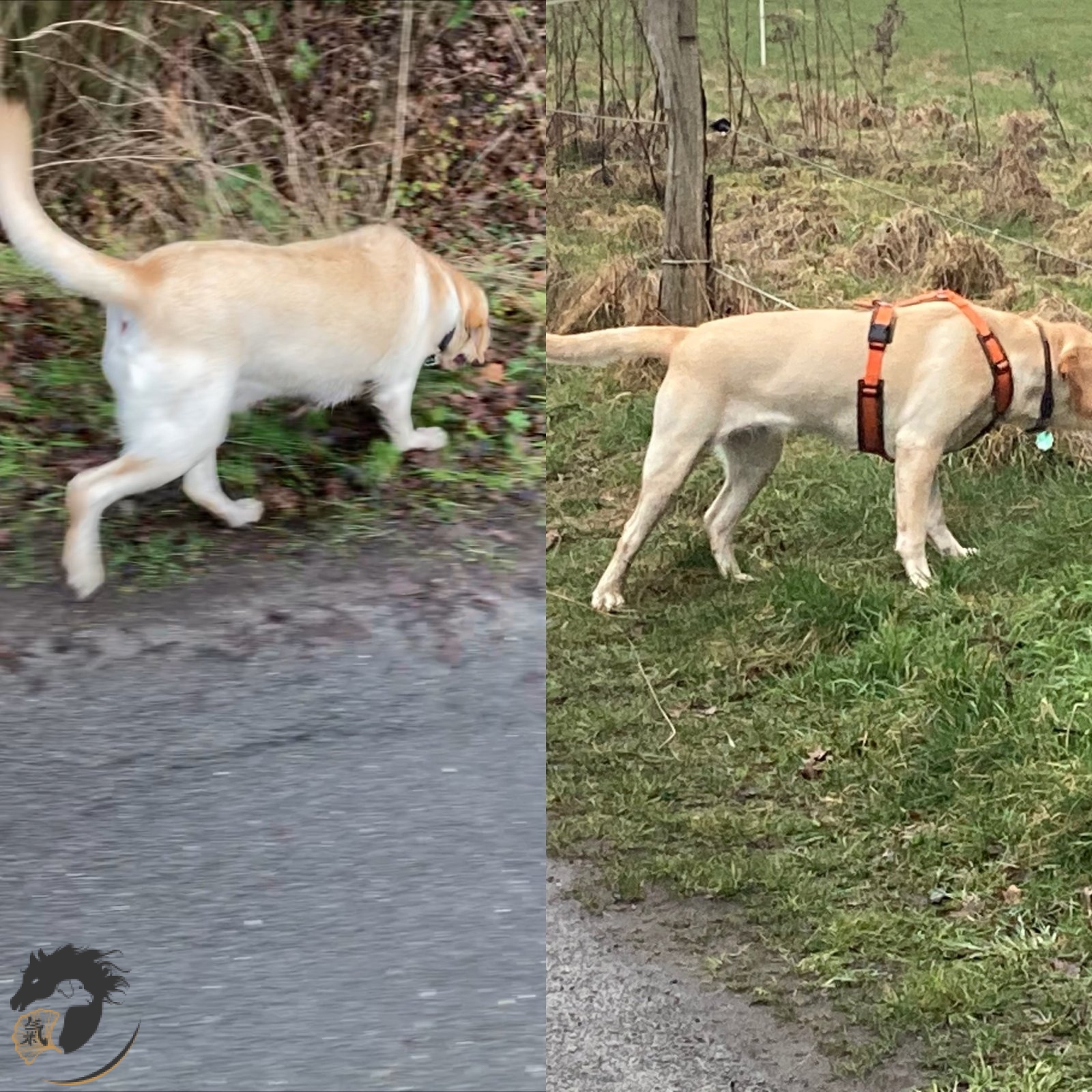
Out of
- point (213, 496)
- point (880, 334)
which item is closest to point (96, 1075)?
point (213, 496)

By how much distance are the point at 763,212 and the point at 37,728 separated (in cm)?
194

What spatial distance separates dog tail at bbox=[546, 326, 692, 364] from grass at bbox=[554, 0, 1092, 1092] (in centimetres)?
15

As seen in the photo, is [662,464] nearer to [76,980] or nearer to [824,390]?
[824,390]

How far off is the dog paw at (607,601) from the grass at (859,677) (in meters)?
0.03

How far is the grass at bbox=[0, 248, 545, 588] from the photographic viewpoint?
1808 millimetres

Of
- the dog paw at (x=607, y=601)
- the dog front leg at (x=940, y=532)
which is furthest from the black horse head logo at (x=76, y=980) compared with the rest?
the dog front leg at (x=940, y=532)

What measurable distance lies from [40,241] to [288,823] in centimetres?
74

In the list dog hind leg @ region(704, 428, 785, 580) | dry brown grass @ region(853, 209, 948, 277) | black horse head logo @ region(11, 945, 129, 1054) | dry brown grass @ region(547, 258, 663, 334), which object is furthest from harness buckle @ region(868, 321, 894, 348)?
black horse head logo @ region(11, 945, 129, 1054)

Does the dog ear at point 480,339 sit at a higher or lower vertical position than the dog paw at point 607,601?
higher

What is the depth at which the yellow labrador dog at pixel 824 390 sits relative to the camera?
2984 mm

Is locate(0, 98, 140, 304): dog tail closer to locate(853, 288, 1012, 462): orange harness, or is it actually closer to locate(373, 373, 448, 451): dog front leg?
locate(373, 373, 448, 451): dog front leg

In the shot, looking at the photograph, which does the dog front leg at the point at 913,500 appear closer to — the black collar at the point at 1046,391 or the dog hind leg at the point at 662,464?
the black collar at the point at 1046,391

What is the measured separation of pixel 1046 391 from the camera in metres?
2.96

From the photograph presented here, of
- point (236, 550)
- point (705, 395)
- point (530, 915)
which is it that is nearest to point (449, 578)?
point (236, 550)
